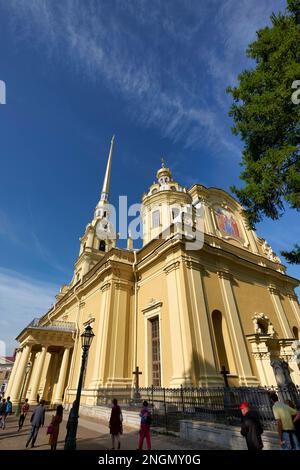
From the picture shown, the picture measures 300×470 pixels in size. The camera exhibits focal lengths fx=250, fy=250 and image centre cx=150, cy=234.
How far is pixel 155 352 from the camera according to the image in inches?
586

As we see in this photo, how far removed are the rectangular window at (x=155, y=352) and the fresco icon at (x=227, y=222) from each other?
9440 millimetres

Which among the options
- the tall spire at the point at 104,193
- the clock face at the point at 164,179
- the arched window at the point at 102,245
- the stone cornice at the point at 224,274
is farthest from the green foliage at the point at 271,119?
the tall spire at the point at 104,193

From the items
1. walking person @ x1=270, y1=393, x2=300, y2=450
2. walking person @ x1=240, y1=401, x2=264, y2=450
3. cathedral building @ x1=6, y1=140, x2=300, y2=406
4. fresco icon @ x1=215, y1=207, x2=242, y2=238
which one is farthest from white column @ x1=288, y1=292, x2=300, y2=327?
walking person @ x1=240, y1=401, x2=264, y2=450

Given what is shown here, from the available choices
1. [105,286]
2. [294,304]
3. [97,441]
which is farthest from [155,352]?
[294,304]

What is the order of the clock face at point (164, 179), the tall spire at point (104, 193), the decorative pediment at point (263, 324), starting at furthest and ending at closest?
the tall spire at point (104, 193)
the clock face at point (164, 179)
the decorative pediment at point (263, 324)

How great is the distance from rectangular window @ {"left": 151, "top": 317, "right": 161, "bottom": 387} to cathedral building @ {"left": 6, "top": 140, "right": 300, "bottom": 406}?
5 centimetres

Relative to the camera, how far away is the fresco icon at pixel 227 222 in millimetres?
20922

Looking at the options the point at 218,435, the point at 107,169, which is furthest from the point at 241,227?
the point at 107,169

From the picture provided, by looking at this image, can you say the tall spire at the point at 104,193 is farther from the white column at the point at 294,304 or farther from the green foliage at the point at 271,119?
the green foliage at the point at 271,119

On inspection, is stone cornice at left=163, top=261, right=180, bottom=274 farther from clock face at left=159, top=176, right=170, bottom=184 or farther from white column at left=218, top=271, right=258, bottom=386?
clock face at left=159, top=176, right=170, bottom=184

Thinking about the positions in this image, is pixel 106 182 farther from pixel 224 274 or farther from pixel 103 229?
pixel 224 274

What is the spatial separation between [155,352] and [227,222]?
40.6 ft

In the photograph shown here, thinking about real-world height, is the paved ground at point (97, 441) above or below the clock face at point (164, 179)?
below

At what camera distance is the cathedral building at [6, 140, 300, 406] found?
1329 cm
